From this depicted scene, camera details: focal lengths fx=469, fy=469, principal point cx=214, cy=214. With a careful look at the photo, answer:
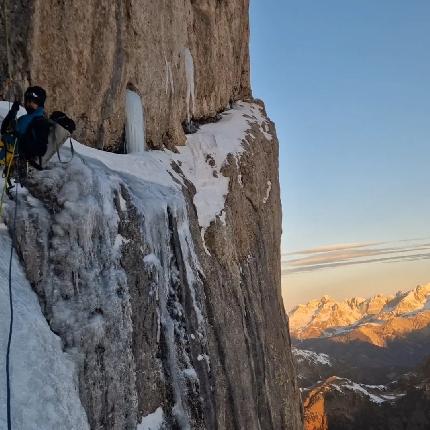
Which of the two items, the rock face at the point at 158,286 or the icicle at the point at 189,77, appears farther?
the icicle at the point at 189,77

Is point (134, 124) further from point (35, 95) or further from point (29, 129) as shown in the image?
point (29, 129)

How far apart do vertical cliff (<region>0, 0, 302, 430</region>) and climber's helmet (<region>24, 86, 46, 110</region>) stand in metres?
1.03

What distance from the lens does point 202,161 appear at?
595 inches

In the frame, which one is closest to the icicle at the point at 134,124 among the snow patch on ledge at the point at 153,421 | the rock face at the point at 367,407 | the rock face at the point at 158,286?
the rock face at the point at 158,286

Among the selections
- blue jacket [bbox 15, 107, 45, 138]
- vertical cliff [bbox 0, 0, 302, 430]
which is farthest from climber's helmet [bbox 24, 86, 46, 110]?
vertical cliff [bbox 0, 0, 302, 430]

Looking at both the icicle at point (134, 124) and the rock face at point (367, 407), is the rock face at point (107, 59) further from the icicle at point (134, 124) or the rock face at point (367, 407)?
the rock face at point (367, 407)

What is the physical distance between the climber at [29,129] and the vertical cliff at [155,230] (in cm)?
41

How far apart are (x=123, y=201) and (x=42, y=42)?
4231 mm

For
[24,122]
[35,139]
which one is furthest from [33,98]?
[35,139]

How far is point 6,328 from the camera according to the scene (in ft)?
15.6

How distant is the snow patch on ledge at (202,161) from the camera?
1045 cm

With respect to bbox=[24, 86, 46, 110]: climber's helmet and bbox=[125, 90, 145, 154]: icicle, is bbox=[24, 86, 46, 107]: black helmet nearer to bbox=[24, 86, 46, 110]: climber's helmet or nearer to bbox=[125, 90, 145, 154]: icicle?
bbox=[24, 86, 46, 110]: climber's helmet

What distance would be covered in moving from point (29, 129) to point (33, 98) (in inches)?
20.1

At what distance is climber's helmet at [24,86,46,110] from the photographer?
7.13 metres
